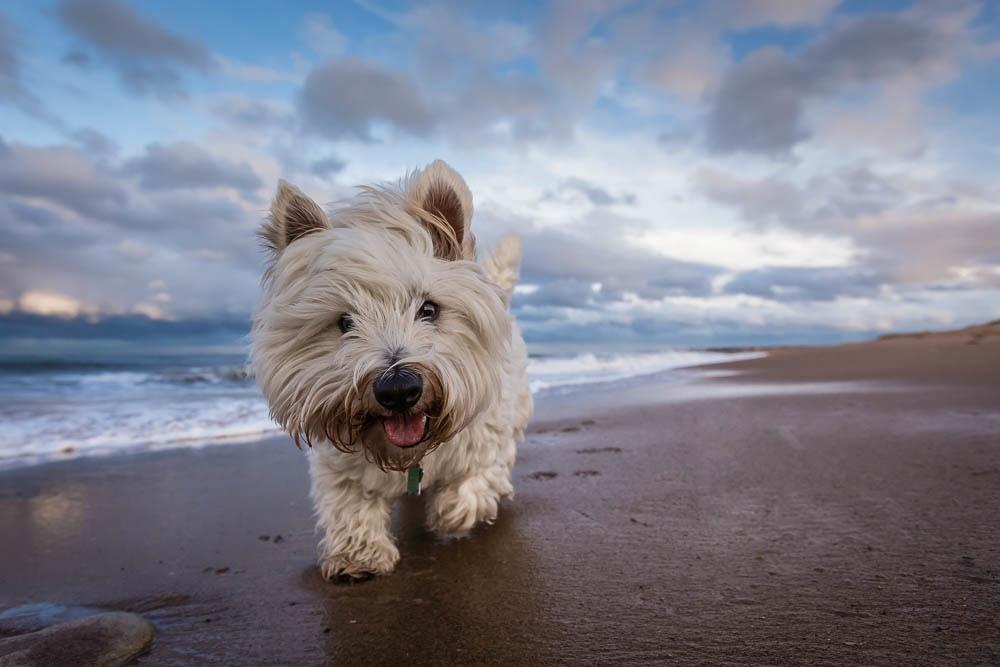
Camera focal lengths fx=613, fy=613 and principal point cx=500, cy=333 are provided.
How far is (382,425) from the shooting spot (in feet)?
8.47

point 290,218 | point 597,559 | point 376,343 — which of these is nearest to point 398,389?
point 376,343

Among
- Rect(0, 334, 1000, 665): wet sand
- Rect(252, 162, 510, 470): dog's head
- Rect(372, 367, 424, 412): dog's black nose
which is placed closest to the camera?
Rect(0, 334, 1000, 665): wet sand

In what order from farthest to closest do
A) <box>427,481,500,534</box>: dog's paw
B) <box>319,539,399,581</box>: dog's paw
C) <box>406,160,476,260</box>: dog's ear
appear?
1. <box>427,481,500,534</box>: dog's paw
2. <box>406,160,476,260</box>: dog's ear
3. <box>319,539,399,581</box>: dog's paw

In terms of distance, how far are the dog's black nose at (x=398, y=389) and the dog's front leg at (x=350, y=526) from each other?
0.92m

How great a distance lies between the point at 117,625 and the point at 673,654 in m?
2.09

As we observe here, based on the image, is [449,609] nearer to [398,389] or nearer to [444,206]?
[398,389]

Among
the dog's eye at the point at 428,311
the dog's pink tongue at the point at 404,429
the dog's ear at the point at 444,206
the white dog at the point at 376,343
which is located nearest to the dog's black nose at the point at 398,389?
the white dog at the point at 376,343

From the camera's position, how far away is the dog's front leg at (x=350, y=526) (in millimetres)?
2920

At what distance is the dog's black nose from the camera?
239 centimetres

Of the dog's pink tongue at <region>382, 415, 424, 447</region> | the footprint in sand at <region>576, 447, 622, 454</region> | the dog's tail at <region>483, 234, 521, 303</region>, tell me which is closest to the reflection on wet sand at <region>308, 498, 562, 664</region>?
the dog's pink tongue at <region>382, 415, 424, 447</region>

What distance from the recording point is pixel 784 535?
119 inches

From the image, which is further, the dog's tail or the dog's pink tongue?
the dog's tail

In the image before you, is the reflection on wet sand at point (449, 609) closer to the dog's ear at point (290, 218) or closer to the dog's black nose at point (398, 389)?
the dog's black nose at point (398, 389)

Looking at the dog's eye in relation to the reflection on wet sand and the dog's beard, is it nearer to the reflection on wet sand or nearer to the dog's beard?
the dog's beard
